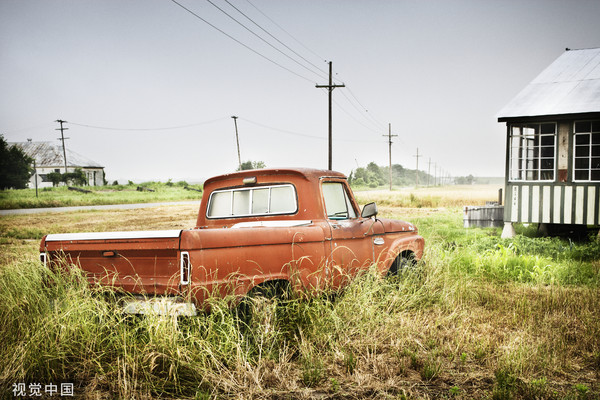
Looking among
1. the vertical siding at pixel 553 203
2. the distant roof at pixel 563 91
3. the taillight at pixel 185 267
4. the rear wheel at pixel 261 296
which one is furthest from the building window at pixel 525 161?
the taillight at pixel 185 267

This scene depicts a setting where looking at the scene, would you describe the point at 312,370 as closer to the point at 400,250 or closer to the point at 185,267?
the point at 185,267

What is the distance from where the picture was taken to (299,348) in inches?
169

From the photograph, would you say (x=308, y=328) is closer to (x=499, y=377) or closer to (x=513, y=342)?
(x=499, y=377)

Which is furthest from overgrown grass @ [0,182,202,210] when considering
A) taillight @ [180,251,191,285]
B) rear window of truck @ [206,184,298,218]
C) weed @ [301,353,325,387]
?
weed @ [301,353,325,387]

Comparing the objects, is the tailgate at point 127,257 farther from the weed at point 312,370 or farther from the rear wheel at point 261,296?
the weed at point 312,370

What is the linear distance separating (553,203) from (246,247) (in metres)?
10.9

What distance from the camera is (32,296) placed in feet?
15.7

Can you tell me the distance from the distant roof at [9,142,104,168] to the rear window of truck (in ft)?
230

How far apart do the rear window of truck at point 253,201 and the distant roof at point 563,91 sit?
9.61 metres

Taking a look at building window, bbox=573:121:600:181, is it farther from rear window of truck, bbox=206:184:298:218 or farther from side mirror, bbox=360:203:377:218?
rear window of truck, bbox=206:184:298:218

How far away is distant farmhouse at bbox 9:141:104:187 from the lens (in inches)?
2628

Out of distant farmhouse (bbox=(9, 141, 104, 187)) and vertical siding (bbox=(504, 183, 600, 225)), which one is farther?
distant farmhouse (bbox=(9, 141, 104, 187))

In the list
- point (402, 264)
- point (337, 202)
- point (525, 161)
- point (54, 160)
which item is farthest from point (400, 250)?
point (54, 160)

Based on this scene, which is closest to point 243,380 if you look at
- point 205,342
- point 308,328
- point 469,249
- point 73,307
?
point 205,342
